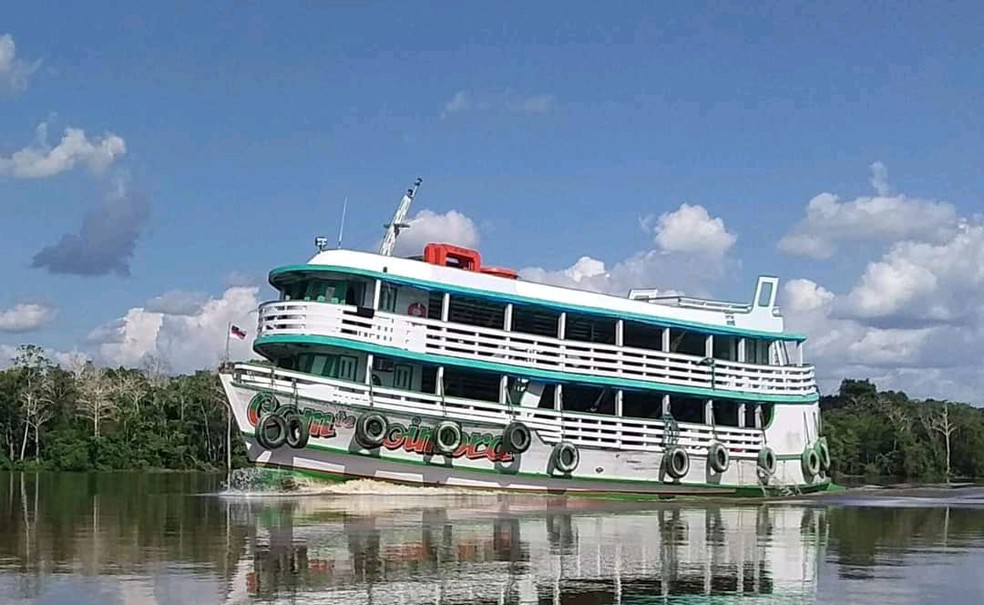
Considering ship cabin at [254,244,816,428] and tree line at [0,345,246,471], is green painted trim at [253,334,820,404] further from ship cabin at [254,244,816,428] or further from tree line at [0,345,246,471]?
tree line at [0,345,246,471]

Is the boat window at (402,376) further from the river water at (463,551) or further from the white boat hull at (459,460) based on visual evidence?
the river water at (463,551)

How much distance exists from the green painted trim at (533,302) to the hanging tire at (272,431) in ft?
13.4

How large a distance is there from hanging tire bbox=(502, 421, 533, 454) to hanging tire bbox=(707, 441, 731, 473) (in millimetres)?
6191

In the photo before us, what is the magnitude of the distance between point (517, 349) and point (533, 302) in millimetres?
1326

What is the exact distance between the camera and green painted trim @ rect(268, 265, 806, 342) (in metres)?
28.8

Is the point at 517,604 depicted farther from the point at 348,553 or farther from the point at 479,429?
the point at 479,429

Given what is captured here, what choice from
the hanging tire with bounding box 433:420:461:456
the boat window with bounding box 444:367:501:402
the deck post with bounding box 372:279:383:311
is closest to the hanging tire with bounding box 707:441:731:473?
the boat window with bounding box 444:367:501:402

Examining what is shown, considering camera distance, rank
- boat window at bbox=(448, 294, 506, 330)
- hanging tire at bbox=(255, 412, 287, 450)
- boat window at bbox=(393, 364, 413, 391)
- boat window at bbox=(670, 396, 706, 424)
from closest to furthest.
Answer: hanging tire at bbox=(255, 412, 287, 450)
boat window at bbox=(393, 364, 413, 391)
boat window at bbox=(448, 294, 506, 330)
boat window at bbox=(670, 396, 706, 424)

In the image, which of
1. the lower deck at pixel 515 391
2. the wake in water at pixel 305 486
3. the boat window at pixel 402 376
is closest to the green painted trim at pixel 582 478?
the wake in water at pixel 305 486

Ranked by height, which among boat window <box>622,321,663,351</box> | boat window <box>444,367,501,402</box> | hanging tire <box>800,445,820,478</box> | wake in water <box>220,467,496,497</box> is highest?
boat window <box>622,321,663,351</box>

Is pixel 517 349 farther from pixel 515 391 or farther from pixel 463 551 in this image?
pixel 463 551

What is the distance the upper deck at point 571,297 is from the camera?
29328 millimetres

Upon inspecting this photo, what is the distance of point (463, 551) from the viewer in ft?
56.3

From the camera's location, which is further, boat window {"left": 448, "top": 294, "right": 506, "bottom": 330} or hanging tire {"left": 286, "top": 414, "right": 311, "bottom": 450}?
boat window {"left": 448, "top": 294, "right": 506, "bottom": 330}
